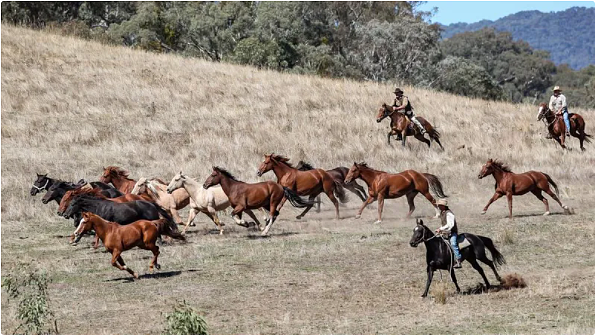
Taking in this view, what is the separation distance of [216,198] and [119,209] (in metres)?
3.16

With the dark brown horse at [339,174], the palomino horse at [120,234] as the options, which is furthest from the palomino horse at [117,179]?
the palomino horse at [120,234]

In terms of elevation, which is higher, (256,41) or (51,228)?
(256,41)

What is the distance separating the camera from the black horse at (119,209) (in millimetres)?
18203

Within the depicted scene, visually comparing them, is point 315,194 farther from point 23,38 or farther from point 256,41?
point 256,41

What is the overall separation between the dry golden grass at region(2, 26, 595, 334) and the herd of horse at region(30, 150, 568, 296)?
64 centimetres

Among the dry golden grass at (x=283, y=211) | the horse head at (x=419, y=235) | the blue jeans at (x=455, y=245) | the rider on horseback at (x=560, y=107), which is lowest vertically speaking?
the dry golden grass at (x=283, y=211)

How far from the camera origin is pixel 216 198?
21.1 metres

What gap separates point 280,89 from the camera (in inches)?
1596

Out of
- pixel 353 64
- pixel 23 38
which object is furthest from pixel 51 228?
pixel 353 64

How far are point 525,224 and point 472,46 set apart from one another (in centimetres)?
9841

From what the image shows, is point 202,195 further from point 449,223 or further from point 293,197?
point 449,223

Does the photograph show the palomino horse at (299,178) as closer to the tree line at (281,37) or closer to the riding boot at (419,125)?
the riding boot at (419,125)

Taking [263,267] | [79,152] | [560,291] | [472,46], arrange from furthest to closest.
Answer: [472,46], [79,152], [263,267], [560,291]

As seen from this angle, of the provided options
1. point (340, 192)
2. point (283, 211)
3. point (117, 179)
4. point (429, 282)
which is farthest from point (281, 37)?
point (429, 282)
